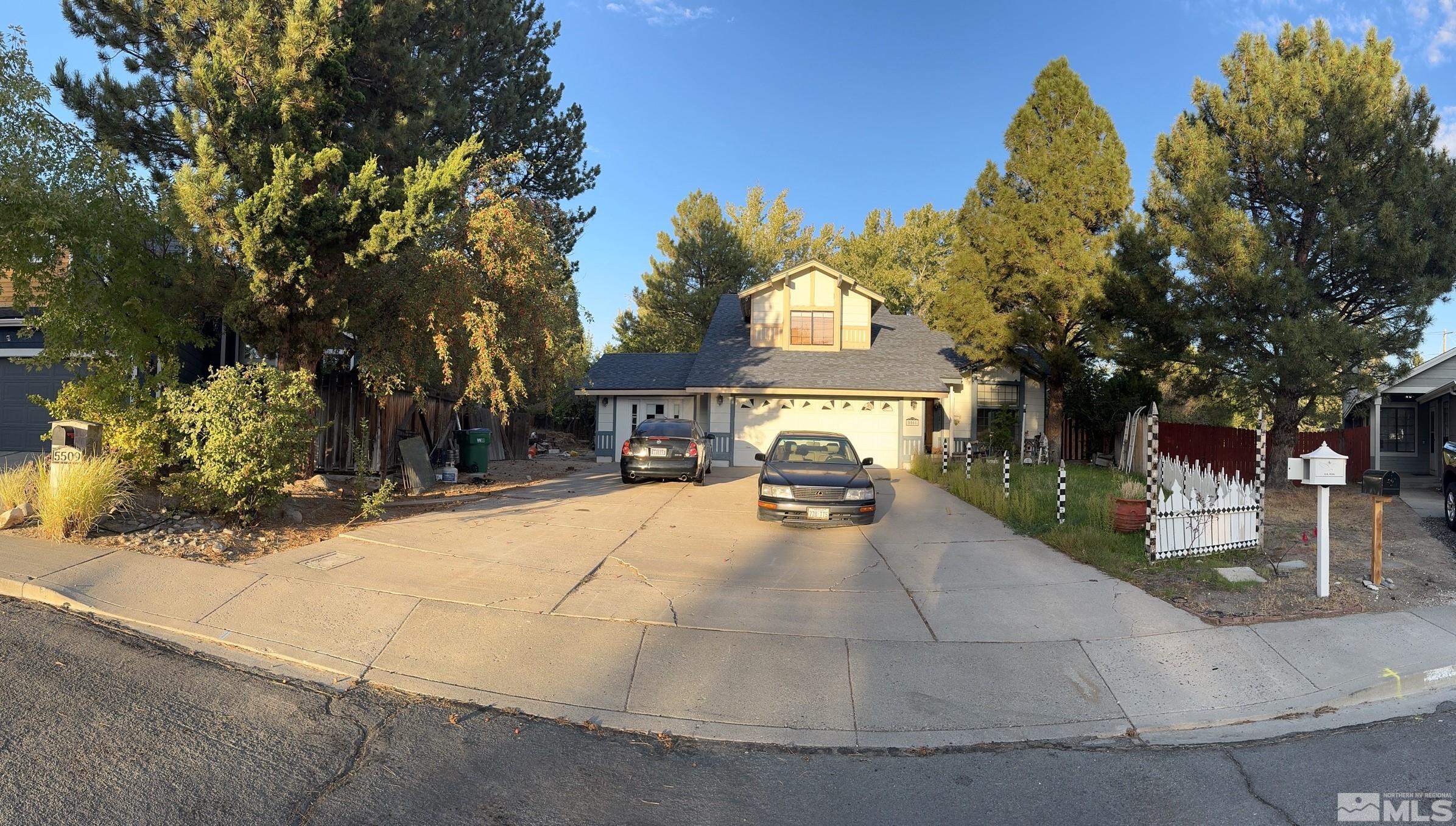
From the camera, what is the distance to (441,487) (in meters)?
15.0

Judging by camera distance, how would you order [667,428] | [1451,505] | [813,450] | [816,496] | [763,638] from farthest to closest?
[667,428] < [813,450] < [1451,505] < [816,496] < [763,638]

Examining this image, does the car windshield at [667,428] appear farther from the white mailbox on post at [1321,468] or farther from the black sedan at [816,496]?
the white mailbox on post at [1321,468]

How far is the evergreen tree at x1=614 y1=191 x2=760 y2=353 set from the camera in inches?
1542

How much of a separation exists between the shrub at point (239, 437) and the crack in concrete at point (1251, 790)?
8.86m

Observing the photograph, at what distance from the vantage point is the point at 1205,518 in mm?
8852

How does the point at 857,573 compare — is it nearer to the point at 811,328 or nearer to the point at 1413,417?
the point at 811,328

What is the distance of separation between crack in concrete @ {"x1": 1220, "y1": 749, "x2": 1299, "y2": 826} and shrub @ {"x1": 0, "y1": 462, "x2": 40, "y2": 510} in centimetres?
1093

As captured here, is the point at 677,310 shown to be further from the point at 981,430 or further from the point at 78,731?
the point at 78,731

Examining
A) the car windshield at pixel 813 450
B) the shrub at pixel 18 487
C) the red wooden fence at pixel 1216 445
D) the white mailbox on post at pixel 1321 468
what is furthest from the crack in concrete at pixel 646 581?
the red wooden fence at pixel 1216 445

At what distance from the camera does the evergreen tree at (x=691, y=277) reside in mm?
39156

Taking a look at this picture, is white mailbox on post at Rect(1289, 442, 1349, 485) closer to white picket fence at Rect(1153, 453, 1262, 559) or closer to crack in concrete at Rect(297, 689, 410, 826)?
white picket fence at Rect(1153, 453, 1262, 559)

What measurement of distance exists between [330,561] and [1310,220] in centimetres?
1814

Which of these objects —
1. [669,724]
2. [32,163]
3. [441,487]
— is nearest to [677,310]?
[441,487]

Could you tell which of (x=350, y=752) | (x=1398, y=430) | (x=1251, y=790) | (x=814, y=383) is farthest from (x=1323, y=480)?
(x=1398, y=430)
